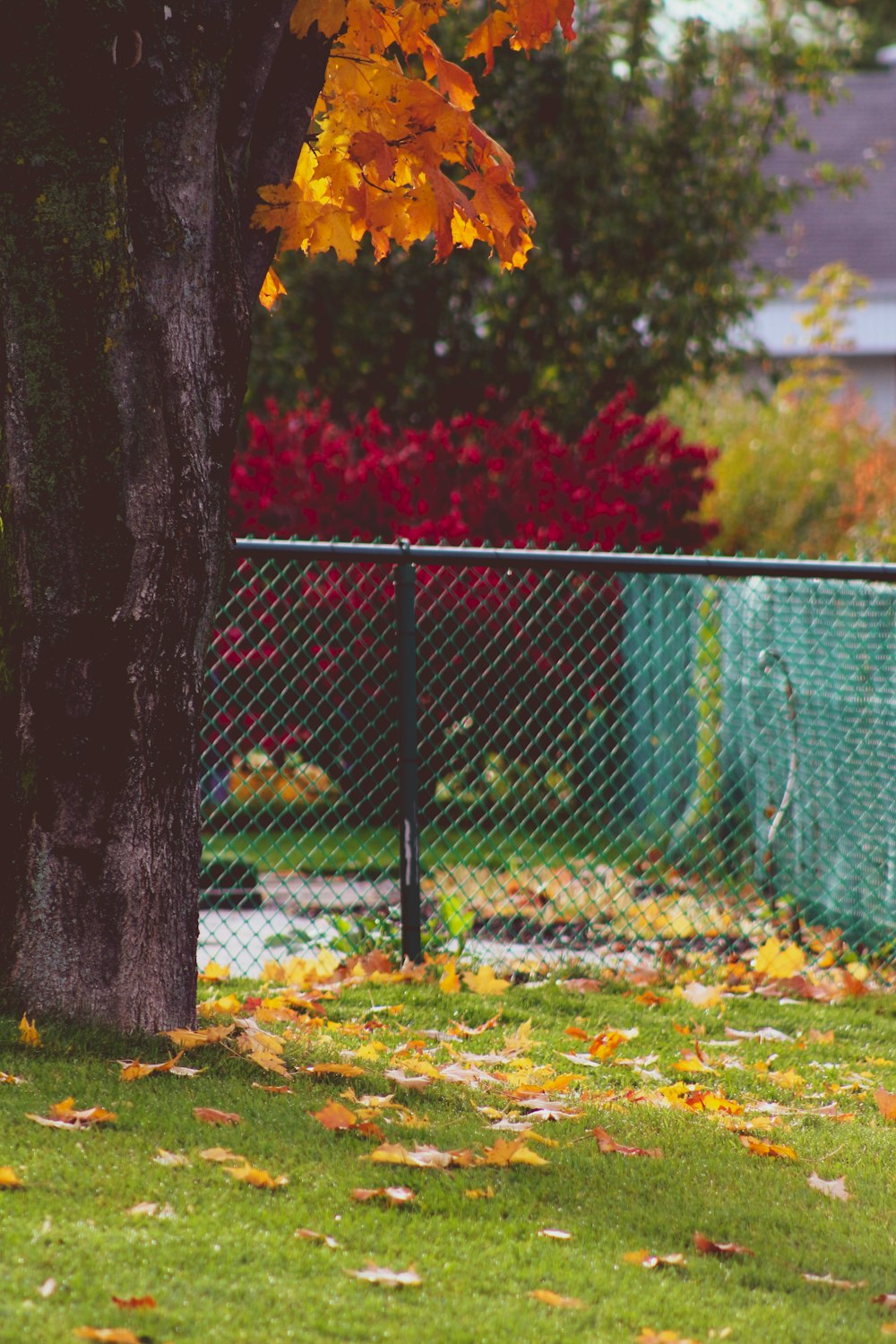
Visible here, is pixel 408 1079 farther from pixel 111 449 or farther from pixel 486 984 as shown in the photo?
pixel 111 449

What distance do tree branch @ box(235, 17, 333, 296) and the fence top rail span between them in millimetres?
1214

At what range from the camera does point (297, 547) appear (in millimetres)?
4809

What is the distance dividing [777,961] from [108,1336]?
3.61 m

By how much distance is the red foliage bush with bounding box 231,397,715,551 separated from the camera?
25.7 ft

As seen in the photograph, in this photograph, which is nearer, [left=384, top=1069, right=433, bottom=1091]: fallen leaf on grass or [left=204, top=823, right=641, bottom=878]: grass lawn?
[left=384, top=1069, right=433, bottom=1091]: fallen leaf on grass

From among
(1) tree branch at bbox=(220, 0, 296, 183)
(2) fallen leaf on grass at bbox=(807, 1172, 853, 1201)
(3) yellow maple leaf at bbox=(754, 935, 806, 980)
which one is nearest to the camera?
(2) fallen leaf on grass at bbox=(807, 1172, 853, 1201)

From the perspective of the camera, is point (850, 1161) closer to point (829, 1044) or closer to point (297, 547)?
point (829, 1044)

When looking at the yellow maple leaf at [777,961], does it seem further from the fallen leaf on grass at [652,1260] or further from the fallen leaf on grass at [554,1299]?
the fallen leaf on grass at [554,1299]

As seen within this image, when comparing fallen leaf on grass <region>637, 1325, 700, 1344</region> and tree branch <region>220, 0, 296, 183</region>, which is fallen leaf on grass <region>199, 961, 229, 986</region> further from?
fallen leaf on grass <region>637, 1325, 700, 1344</region>

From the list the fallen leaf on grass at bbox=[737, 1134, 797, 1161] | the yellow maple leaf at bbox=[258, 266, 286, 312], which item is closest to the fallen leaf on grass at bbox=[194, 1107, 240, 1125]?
the fallen leaf on grass at bbox=[737, 1134, 797, 1161]

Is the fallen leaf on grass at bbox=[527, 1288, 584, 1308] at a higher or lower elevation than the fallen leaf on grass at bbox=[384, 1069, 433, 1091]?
lower

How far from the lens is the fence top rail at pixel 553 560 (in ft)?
15.8

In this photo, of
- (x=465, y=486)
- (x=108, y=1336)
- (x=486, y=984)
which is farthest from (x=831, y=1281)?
(x=465, y=486)

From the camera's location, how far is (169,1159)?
113 inches
